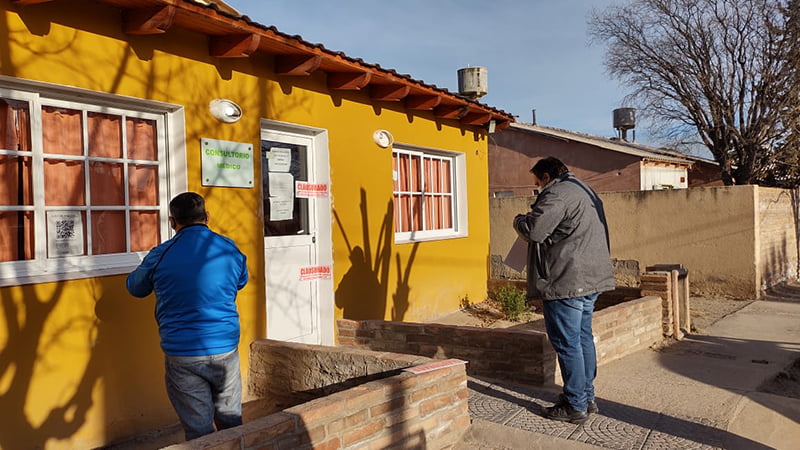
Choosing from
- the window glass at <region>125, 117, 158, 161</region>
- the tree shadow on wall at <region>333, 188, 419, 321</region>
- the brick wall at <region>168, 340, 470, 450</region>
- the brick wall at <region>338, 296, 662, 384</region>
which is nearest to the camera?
the brick wall at <region>168, 340, 470, 450</region>

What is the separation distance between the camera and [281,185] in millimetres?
6094

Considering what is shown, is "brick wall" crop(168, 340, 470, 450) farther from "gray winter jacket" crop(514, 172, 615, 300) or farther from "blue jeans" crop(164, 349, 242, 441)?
"gray winter jacket" crop(514, 172, 615, 300)

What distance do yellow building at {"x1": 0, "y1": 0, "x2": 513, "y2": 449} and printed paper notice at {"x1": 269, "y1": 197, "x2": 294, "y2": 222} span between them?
0.02 metres

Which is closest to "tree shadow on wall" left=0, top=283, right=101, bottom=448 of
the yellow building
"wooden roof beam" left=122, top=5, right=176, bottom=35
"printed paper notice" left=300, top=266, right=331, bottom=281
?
the yellow building

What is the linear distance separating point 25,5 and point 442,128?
549 centimetres

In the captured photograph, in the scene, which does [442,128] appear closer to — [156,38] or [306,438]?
[156,38]

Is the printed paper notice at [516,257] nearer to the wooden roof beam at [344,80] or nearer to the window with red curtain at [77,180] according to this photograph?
the wooden roof beam at [344,80]

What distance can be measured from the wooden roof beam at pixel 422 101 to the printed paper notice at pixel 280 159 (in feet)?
6.79

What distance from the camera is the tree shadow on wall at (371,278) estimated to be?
677cm

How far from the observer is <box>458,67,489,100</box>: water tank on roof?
11547 millimetres

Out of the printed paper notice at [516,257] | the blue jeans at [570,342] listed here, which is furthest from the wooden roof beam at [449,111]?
the blue jeans at [570,342]

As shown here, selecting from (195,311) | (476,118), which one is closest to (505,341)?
(195,311)

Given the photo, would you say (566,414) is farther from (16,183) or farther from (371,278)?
(16,183)

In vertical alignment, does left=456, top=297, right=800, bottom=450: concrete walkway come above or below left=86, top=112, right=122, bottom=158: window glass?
below
